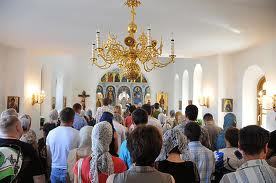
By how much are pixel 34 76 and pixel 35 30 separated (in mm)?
4116

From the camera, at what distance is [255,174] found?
2186 millimetres

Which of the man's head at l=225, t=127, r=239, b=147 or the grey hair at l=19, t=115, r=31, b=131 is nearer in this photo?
the man's head at l=225, t=127, r=239, b=147

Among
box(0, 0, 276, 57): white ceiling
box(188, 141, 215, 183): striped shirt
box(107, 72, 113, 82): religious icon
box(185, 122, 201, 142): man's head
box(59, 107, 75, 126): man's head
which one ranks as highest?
box(0, 0, 276, 57): white ceiling

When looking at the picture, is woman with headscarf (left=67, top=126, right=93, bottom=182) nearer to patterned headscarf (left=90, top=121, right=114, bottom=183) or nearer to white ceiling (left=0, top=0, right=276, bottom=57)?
patterned headscarf (left=90, top=121, right=114, bottom=183)

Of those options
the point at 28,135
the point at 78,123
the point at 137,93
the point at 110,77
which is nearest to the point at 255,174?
the point at 28,135

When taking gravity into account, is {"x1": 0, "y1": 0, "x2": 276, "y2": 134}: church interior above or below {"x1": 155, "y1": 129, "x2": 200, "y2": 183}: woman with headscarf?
above

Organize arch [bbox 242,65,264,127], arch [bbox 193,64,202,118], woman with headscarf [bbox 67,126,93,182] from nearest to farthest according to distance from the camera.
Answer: woman with headscarf [bbox 67,126,93,182]
arch [bbox 242,65,264,127]
arch [bbox 193,64,202,118]

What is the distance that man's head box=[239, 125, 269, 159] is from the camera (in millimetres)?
2225

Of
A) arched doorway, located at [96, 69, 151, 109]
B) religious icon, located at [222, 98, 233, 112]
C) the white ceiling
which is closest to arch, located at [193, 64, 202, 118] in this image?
religious icon, located at [222, 98, 233, 112]

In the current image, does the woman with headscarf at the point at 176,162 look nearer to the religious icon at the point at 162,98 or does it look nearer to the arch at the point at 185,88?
the arch at the point at 185,88

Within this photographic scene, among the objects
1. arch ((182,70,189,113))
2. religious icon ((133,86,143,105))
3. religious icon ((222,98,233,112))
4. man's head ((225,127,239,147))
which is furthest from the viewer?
religious icon ((133,86,143,105))

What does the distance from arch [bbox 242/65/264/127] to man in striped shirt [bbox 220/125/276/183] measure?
427 inches

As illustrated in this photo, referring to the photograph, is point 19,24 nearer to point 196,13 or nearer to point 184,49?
point 196,13

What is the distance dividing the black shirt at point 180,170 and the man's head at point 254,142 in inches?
32.9
